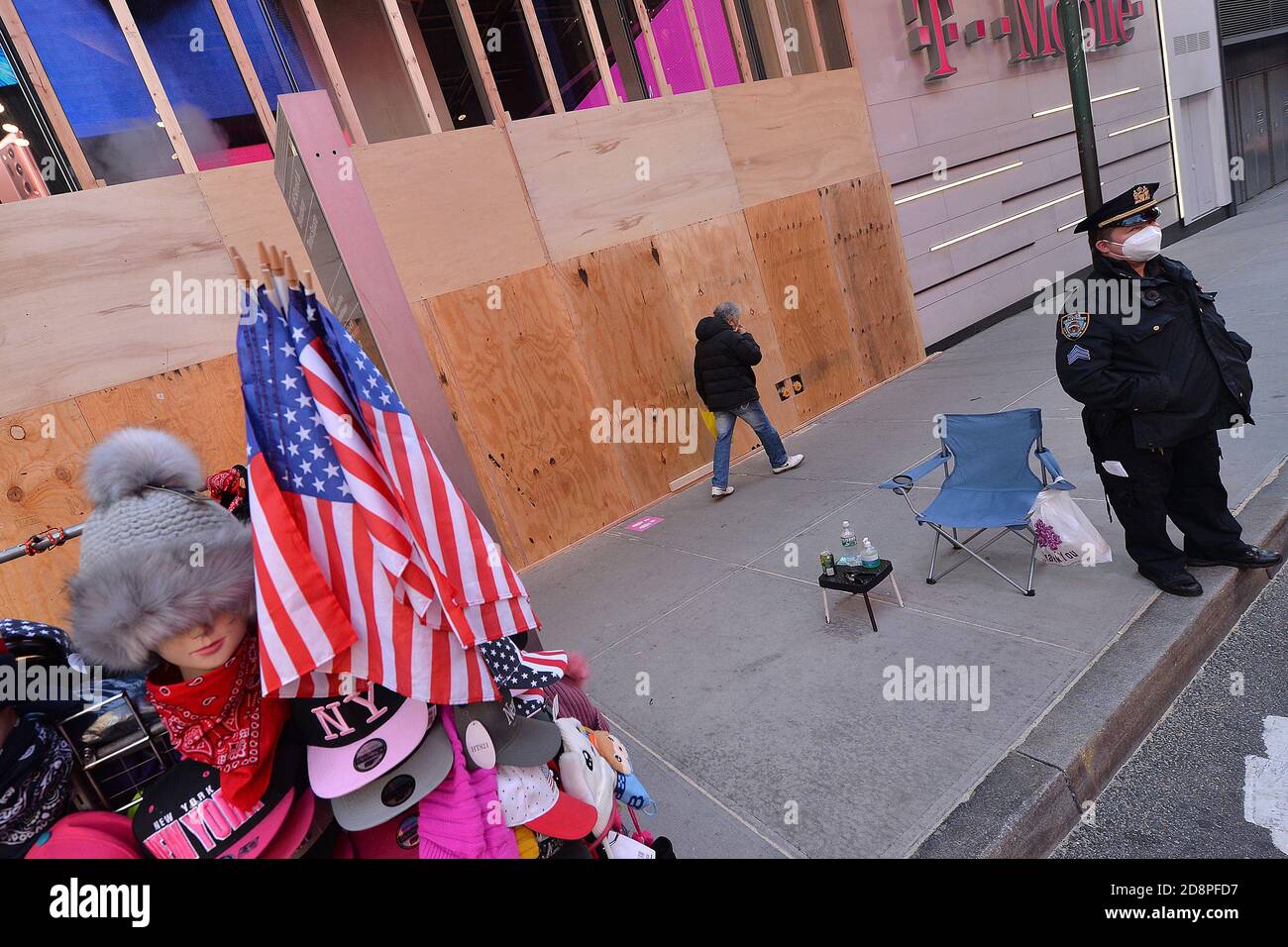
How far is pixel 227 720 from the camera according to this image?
1499 millimetres

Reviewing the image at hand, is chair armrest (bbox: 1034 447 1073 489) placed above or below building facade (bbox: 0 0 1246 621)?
below

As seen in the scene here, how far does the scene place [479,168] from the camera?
6551 mm

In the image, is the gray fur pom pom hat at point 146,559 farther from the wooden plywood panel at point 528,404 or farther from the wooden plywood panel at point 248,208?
the wooden plywood panel at point 528,404

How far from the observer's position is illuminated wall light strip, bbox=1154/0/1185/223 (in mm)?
14500

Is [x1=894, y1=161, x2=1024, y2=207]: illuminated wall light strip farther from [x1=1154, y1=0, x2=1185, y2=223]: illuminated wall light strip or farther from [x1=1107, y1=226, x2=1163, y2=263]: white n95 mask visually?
[x1=1107, y1=226, x2=1163, y2=263]: white n95 mask

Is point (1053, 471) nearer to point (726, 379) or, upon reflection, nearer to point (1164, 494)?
point (1164, 494)

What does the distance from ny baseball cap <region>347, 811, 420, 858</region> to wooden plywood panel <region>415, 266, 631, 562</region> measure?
5022 millimetres

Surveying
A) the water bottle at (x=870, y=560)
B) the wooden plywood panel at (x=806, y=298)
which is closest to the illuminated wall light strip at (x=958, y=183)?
the wooden plywood panel at (x=806, y=298)

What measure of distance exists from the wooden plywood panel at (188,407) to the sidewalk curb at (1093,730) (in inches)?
213

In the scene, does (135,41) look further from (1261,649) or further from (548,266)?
(1261,649)

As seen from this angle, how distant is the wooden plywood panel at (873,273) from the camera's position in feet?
31.3

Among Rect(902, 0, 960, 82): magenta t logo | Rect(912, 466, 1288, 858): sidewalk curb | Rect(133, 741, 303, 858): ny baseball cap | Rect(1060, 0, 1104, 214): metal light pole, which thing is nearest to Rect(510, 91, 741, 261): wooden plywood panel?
Rect(1060, 0, 1104, 214): metal light pole

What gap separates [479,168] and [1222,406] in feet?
19.7
